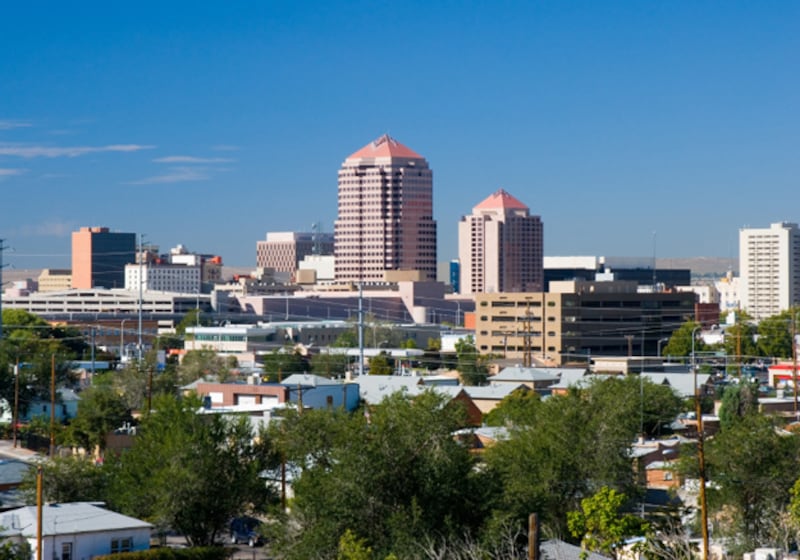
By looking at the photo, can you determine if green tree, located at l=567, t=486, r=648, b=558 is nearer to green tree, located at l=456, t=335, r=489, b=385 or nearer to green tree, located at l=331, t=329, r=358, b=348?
green tree, located at l=456, t=335, r=489, b=385

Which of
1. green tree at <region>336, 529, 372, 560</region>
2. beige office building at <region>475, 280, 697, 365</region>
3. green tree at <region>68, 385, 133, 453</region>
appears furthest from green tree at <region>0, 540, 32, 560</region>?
beige office building at <region>475, 280, 697, 365</region>

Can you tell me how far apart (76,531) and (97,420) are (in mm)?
24908

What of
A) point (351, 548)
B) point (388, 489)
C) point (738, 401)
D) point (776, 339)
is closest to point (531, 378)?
point (738, 401)

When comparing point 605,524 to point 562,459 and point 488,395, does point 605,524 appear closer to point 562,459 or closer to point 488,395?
point 562,459

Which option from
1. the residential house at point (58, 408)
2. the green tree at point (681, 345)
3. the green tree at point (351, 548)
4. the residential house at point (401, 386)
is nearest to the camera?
the green tree at point (351, 548)

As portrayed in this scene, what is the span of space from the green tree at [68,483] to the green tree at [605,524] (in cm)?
1478

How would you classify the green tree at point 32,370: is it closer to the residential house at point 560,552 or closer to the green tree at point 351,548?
the green tree at point 351,548

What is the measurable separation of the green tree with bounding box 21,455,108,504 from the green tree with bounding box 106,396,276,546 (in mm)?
529

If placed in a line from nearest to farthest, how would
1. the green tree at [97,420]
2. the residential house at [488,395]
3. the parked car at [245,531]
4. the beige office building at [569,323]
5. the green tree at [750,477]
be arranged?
1. the green tree at [750,477]
2. the parked car at [245,531]
3. the green tree at [97,420]
4. the residential house at [488,395]
5. the beige office building at [569,323]

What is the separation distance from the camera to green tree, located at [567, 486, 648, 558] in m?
29.5

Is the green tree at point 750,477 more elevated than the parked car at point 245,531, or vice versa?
the green tree at point 750,477

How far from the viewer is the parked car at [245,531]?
39938mm

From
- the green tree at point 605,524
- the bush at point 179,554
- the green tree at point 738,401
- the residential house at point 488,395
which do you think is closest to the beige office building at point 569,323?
the residential house at point 488,395

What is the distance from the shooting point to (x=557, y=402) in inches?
1841
